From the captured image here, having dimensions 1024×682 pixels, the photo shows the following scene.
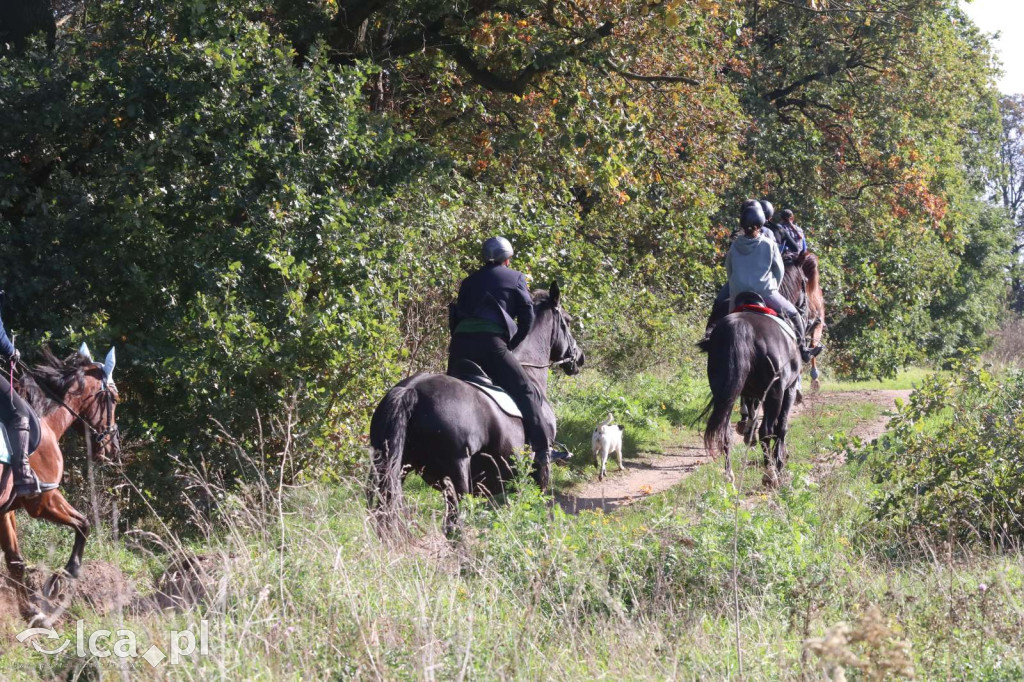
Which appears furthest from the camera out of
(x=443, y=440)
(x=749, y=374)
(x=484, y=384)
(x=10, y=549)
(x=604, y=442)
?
(x=604, y=442)

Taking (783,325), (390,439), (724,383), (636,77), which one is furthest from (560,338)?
(636,77)

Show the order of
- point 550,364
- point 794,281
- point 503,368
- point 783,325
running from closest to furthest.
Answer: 1. point 503,368
2. point 550,364
3. point 783,325
4. point 794,281

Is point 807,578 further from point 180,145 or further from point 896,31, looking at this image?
point 896,31

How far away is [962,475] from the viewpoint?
25.7ft

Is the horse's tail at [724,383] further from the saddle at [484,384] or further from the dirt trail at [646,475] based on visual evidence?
the saddle at [484,384]

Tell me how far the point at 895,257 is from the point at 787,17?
5.60m

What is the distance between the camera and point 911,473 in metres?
8.14

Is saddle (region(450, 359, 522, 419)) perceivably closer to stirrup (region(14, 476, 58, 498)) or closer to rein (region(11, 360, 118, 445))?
rein (region(11, 360, 118, 445))

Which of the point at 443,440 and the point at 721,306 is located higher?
the point at 721,306

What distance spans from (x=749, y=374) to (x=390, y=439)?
473 centimetres

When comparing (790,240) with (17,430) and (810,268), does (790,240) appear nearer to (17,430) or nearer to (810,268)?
(810,268)

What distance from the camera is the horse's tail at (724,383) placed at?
10.7m

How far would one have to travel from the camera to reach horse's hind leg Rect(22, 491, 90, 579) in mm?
7395

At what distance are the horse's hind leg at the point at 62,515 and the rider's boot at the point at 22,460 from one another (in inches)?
10.1
